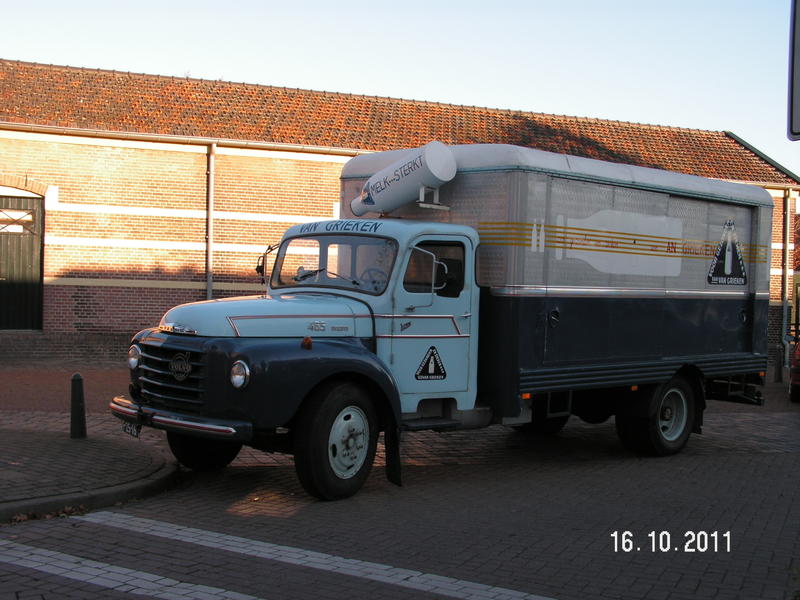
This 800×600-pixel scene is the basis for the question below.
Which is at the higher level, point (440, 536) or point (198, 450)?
point (198, 450)

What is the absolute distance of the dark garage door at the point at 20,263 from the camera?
1986cm

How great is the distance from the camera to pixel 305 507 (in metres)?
7.33

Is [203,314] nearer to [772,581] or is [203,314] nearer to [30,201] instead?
[772,581]

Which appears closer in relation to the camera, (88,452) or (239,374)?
(239,374)

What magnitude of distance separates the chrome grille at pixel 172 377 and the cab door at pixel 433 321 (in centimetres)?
178

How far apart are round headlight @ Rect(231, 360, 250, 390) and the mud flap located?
1.47 m

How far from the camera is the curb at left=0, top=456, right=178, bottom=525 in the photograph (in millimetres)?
6617

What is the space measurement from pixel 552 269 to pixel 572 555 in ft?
11.5

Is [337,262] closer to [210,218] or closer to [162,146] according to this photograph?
[210,218]

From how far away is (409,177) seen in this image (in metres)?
8.73

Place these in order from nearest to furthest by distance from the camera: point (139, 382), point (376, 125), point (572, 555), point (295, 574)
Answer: point (295, 574) → point (572, 555) → point (139, 382) → point (376, 125)

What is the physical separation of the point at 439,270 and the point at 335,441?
190 cm

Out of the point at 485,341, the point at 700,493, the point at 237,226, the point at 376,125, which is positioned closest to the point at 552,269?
the point at 485,341

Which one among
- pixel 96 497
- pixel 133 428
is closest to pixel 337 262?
pixel 133 428
